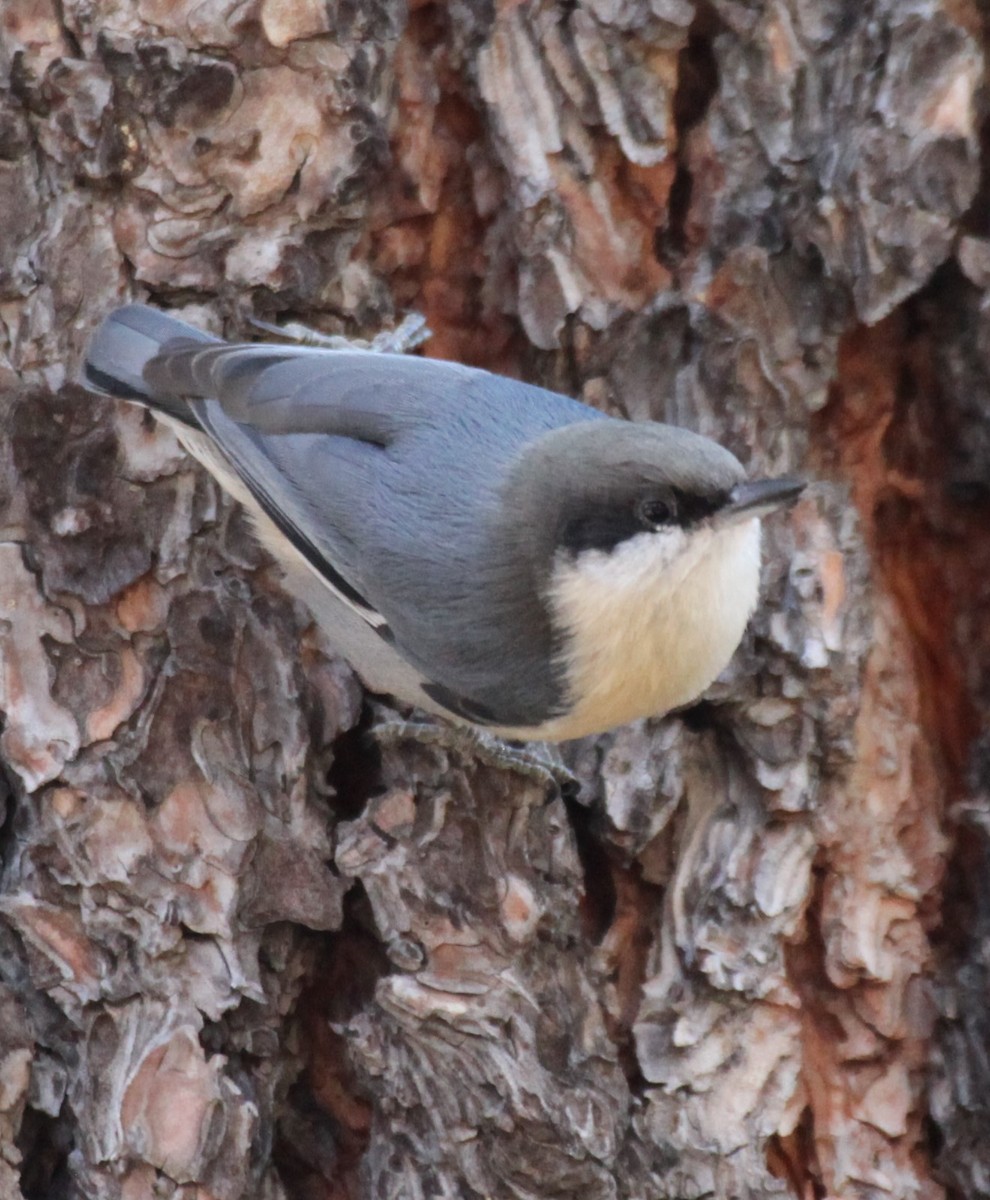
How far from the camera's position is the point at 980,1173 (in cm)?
211

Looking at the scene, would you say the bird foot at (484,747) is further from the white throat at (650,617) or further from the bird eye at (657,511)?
the bird eye at (657,511)

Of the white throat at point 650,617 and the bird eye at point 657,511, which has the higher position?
the bird eye at point 657,511

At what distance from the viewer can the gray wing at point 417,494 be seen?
7.75ft

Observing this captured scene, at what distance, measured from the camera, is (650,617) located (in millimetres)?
2275

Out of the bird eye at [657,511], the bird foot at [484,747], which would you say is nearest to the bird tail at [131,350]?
the bird foot at [484,747]

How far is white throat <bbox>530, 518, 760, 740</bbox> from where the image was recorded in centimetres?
218

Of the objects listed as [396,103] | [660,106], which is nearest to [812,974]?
[660,106]

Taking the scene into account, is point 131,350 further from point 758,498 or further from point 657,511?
point 758,498

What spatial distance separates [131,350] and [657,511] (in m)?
0.78

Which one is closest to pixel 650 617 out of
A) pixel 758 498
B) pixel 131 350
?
pixel 758 498

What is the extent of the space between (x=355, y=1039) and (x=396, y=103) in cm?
139

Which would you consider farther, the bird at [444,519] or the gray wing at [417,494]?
the gray wing at [417,494]

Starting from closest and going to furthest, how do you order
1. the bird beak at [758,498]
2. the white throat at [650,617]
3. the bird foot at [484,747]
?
the bird beak at [758,498] → the white throat at [650,617] → the bird foot at [484,747]

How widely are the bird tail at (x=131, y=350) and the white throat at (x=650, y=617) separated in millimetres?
644
